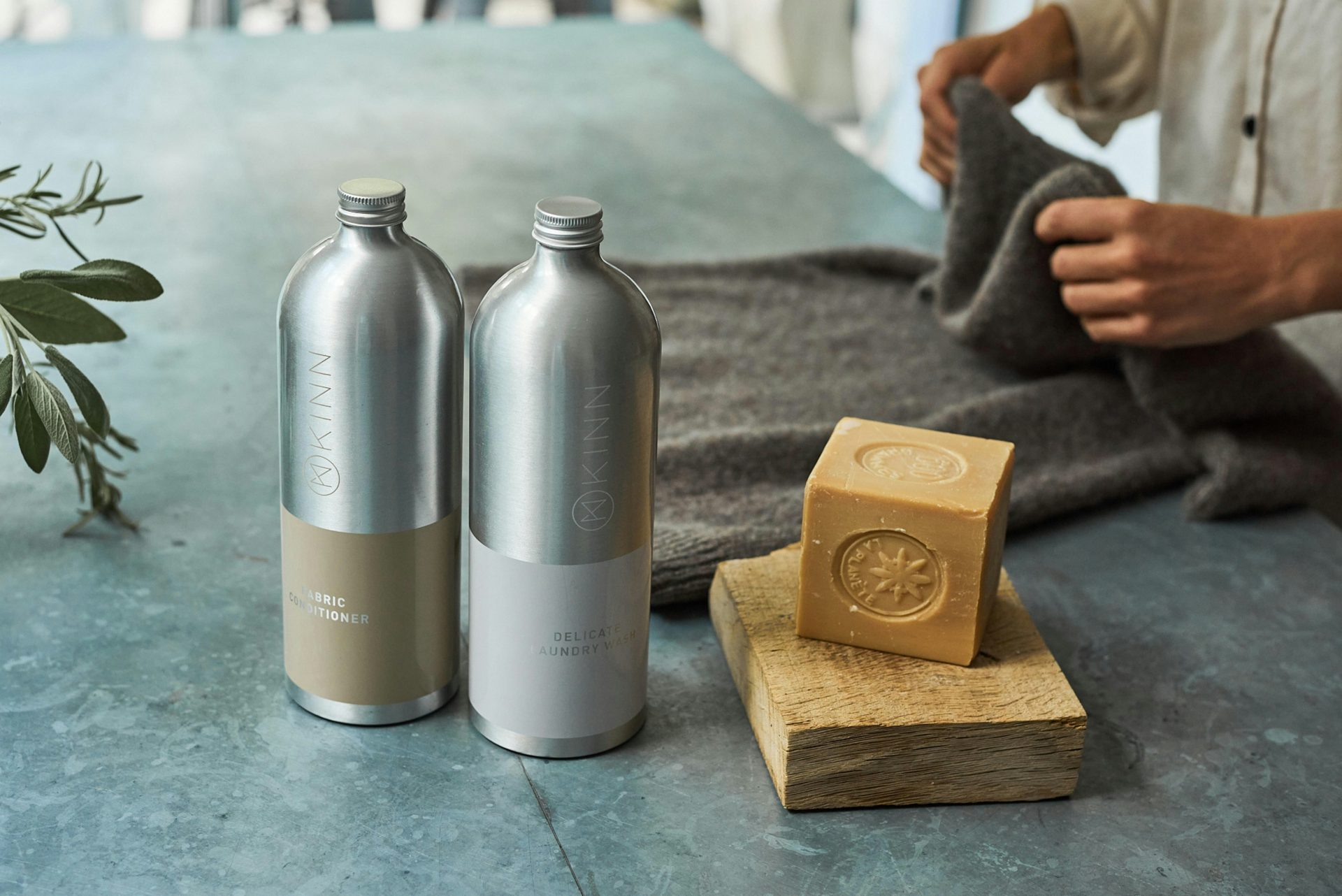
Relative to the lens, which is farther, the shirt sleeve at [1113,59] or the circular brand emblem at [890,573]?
the shirt sleeve at [1113,59]

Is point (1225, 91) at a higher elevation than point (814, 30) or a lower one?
higher

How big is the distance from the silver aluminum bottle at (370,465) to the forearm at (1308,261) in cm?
59

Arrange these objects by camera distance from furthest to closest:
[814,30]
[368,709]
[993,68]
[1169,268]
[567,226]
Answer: [814,30], [993,68], [1169,268], [368,709], [567,226]

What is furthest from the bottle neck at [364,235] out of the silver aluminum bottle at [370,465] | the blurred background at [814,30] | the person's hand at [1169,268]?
the blurred background at [814,30]

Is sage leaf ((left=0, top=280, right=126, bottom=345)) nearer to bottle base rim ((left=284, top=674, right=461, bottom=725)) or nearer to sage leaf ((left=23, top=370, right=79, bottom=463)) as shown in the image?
sage leaf ((left=23, top=370, right=79, bottom=463))

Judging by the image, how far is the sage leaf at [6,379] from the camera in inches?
21.7

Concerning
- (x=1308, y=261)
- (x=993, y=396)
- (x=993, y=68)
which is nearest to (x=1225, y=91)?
(x=993, y=68)

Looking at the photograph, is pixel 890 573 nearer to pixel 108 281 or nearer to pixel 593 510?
pixel 593 510

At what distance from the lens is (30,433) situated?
0.56 meters

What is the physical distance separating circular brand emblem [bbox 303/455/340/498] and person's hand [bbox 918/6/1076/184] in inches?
25.7

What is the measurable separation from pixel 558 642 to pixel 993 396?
0.46 metres

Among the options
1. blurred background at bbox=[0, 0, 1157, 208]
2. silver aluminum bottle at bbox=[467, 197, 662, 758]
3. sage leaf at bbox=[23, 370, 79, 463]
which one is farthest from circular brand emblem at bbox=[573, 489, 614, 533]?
blurred background at bbox=[0, 0, 1157, 208]

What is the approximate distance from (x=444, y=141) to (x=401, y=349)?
3.48 feet

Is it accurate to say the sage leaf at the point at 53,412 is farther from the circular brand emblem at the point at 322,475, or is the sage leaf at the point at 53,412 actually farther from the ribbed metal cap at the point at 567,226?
the ribbed metal cap at the point at 567,226
